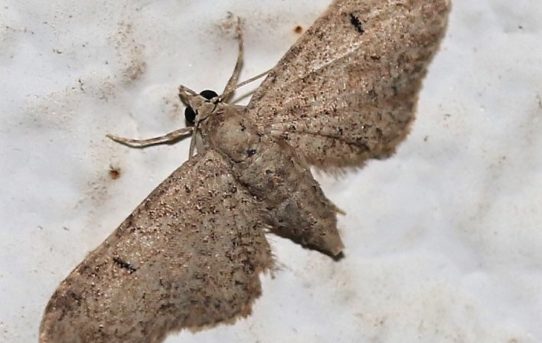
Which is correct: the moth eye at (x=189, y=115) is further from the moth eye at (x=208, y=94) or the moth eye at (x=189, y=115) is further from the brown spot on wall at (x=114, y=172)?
the brown spot on wall at (x=114, y=172)

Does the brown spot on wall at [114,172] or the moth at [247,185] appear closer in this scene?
the moth at [247,185]

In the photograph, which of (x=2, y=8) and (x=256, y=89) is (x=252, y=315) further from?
(x=2, y=8)

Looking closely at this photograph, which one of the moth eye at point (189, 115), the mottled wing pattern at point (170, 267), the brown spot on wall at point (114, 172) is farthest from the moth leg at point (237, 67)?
the brown spot on wall at point (114, 172)

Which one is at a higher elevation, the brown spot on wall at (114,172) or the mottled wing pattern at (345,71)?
the brown spot on wall at (114,172)

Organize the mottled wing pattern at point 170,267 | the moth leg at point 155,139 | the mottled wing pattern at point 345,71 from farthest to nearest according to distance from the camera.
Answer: the moth leg at point 155,139 < the mottled wing pattern at point 345,71 < the mottled wing pattern at point 170,267

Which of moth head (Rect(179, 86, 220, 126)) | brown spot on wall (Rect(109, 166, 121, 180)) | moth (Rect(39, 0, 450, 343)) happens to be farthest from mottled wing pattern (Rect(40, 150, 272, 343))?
brown spot on wall (Rect(109, 166, 121, 180))

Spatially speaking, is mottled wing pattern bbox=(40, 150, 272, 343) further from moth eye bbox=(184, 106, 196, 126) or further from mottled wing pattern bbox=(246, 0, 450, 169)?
mottled wing pattern bbox=(246, 0, 450, 169)
